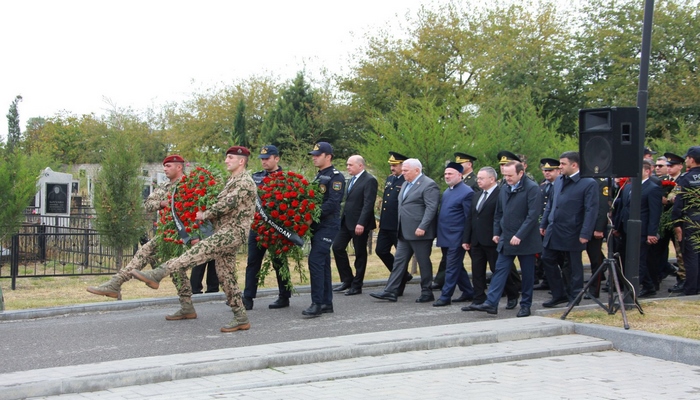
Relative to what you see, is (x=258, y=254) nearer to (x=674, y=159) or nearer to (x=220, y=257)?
(x=220, y=257)

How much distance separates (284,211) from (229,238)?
1.17 metres

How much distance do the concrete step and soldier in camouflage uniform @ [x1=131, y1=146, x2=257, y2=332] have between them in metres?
1.27

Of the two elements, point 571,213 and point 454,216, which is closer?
point 571,213

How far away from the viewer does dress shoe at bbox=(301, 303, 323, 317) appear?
10.2 metres

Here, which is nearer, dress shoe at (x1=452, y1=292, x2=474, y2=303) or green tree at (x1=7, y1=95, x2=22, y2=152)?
dress shoe at (x1=452, y1=292, x2=474, y2=303)

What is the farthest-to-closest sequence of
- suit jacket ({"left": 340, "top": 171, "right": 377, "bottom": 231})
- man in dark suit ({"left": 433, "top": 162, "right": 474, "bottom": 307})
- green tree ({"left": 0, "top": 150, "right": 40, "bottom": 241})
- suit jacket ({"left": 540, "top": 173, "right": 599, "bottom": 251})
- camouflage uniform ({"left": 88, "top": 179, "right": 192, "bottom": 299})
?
green tree ({"left": 0, "top": 150, "right": 40, "bottom": 241}) < suit jacket ({"left": 340, "top": 171, "right": 377, "bottom": 231}) < man in dark suit ({"left": 433, "top": 162, "right": 474, "bottom": 307}) < suit jacket ({"left": 540, "top": 173, "right": 599, "bottom": 251}) < camouflage uniform ({"left": 88, "top": 179, "right": 192, "bottom": 299})

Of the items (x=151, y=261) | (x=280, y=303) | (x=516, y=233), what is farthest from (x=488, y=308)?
(x=151, y=261)

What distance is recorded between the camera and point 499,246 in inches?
408

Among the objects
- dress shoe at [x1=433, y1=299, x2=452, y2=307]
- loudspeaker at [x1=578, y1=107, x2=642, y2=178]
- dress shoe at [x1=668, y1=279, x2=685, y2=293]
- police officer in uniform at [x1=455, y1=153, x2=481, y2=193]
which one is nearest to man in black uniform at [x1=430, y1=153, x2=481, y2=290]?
police officer in uniform at [x1=455, y1=153, x2=481, y2=193]

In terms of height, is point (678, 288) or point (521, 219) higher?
point (521, 219)

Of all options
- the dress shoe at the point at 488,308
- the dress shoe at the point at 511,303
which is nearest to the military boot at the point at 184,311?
the dress shoe at the point at 488,308

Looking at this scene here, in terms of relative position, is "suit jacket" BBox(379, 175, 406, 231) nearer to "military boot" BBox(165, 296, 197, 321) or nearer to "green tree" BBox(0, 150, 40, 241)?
"military boot" BBox(165, 296, 197, 321)

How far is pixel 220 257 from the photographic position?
919 cm

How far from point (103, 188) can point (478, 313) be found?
8.43m
